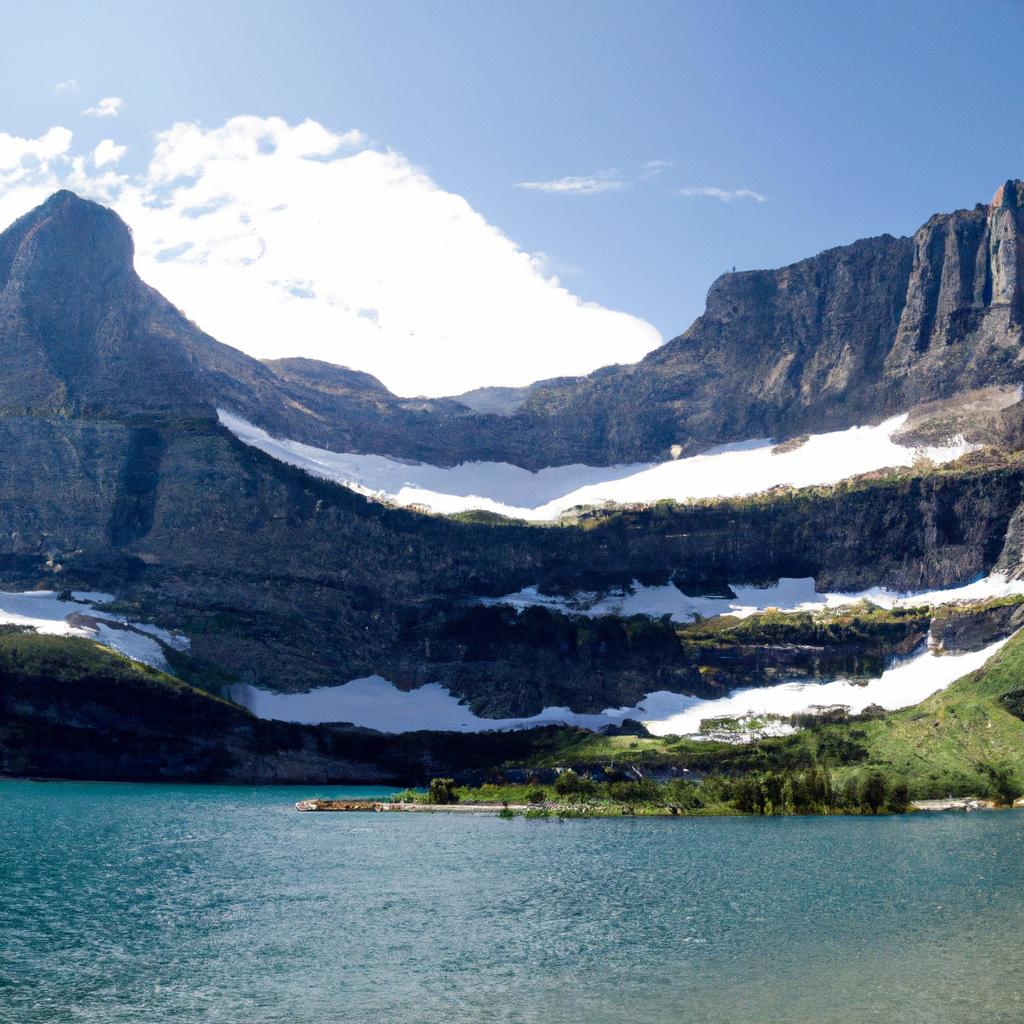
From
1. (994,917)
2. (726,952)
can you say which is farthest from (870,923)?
(726,952)

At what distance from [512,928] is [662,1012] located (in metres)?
18.4

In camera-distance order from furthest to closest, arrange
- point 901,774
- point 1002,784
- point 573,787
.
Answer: point 901,774
point 573,787
point 1002,784

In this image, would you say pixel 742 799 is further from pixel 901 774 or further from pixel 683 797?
pixel 901 774

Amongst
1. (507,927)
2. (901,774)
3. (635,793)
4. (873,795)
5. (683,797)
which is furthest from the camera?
(901,774)

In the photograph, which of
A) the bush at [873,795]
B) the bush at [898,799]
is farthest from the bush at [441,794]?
the bush at [898,799]

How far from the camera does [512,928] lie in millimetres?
62344

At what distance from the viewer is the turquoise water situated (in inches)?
1813

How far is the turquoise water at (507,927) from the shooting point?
46.1 m

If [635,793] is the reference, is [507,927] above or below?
below

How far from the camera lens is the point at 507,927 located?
206ft

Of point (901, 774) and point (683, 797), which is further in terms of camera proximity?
point (901, 774)

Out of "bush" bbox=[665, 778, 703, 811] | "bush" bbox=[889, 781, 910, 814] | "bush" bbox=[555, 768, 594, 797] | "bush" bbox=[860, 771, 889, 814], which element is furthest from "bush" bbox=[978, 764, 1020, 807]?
"bush" bbox=[555, 768, 594, 797]

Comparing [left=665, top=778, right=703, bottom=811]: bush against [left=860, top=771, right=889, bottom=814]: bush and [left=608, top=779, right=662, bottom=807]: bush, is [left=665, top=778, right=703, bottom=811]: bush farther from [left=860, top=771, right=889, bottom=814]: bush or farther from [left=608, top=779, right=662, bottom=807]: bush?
[left=860, top=771, right=889, bottom=814]: bush

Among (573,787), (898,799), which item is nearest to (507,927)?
(898,799)
